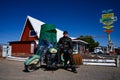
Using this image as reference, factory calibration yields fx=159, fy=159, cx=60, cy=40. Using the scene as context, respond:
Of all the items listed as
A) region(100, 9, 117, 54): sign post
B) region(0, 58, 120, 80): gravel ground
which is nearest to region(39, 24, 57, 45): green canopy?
region(0, 58, 120, 80): gravel ground

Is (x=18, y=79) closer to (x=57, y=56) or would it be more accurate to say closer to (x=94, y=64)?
(x=57, y=56)

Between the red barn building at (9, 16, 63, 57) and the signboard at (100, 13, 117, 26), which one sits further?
the signboard at (100, 13, 117, 26)

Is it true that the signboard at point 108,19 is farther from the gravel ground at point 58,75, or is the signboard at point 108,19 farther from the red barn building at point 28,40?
the gravel ground at point 58,75

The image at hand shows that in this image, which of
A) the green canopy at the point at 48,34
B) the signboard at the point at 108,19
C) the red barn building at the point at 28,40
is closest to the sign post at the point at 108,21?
the signboard at the point at 108,19

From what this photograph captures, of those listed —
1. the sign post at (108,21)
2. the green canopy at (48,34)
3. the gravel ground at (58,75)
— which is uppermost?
the sign post at (108,21)

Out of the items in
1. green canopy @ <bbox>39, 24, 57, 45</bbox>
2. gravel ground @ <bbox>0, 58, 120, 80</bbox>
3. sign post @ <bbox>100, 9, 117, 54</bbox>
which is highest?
sign post @ <bbox>100, 9, 117, 54</bbox>

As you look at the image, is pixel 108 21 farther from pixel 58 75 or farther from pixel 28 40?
pixel 58 75

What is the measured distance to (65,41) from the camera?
784 cm

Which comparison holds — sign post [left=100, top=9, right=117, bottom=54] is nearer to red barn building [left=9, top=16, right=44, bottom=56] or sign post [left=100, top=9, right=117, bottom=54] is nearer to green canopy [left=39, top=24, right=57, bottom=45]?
red barn building [left=9, top=16, right=44, bottom=56]

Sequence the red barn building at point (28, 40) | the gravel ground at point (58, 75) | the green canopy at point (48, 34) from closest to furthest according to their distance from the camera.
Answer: the gravel ground at point (58, 75) < the green canopy at point (48, 34) < the red barn building at point (28, 40)

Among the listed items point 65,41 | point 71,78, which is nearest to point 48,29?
point 65,41

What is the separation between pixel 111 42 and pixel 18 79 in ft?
136

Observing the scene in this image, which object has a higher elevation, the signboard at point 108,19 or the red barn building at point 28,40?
the signboard at point 108,19

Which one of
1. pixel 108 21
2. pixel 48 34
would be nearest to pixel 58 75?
pixel 48 34
